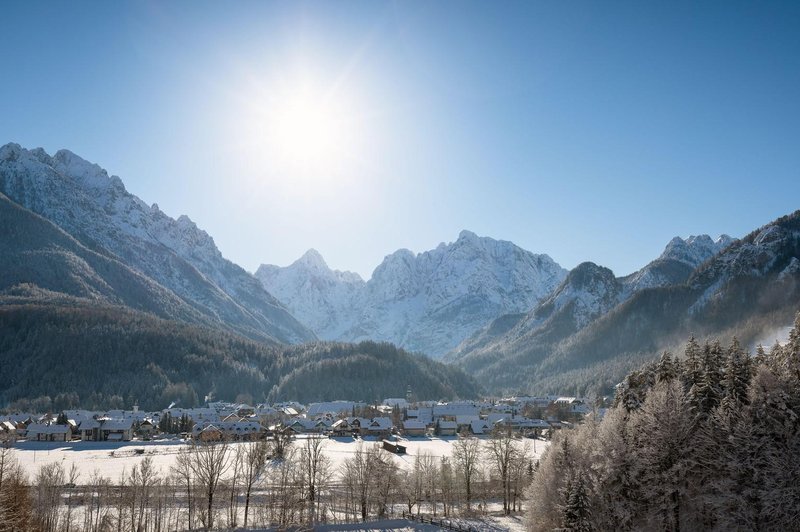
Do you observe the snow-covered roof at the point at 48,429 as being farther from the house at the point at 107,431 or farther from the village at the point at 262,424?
the house at the point at 107,431

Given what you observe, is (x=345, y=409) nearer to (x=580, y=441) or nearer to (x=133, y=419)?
(x=133, y=419)

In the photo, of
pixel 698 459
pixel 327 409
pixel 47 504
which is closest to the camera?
pixel 698 459

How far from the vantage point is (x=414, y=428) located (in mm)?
157000

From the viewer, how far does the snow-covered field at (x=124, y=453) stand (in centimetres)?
9209

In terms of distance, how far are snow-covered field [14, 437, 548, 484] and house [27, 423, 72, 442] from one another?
653 cm

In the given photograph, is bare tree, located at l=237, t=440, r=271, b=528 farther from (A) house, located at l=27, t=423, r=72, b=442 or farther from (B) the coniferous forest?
(A) house, located at l=27, t=423, r=72, b=442

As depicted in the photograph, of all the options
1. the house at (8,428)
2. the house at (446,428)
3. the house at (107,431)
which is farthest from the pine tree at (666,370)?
the house at (8,428)

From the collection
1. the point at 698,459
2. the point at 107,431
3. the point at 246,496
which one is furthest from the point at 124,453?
the point at 698,459

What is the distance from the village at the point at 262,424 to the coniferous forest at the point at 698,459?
8556cm

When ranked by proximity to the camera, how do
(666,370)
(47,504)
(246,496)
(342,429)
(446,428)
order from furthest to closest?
(446,428)
(342,429)
(246,496)
(47,504)
(666,370)

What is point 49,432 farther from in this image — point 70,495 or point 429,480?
point 429,480

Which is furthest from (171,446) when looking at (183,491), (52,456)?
(183,491)

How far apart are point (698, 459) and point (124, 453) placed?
10203cm

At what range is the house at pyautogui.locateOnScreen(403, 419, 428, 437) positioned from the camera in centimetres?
15504
